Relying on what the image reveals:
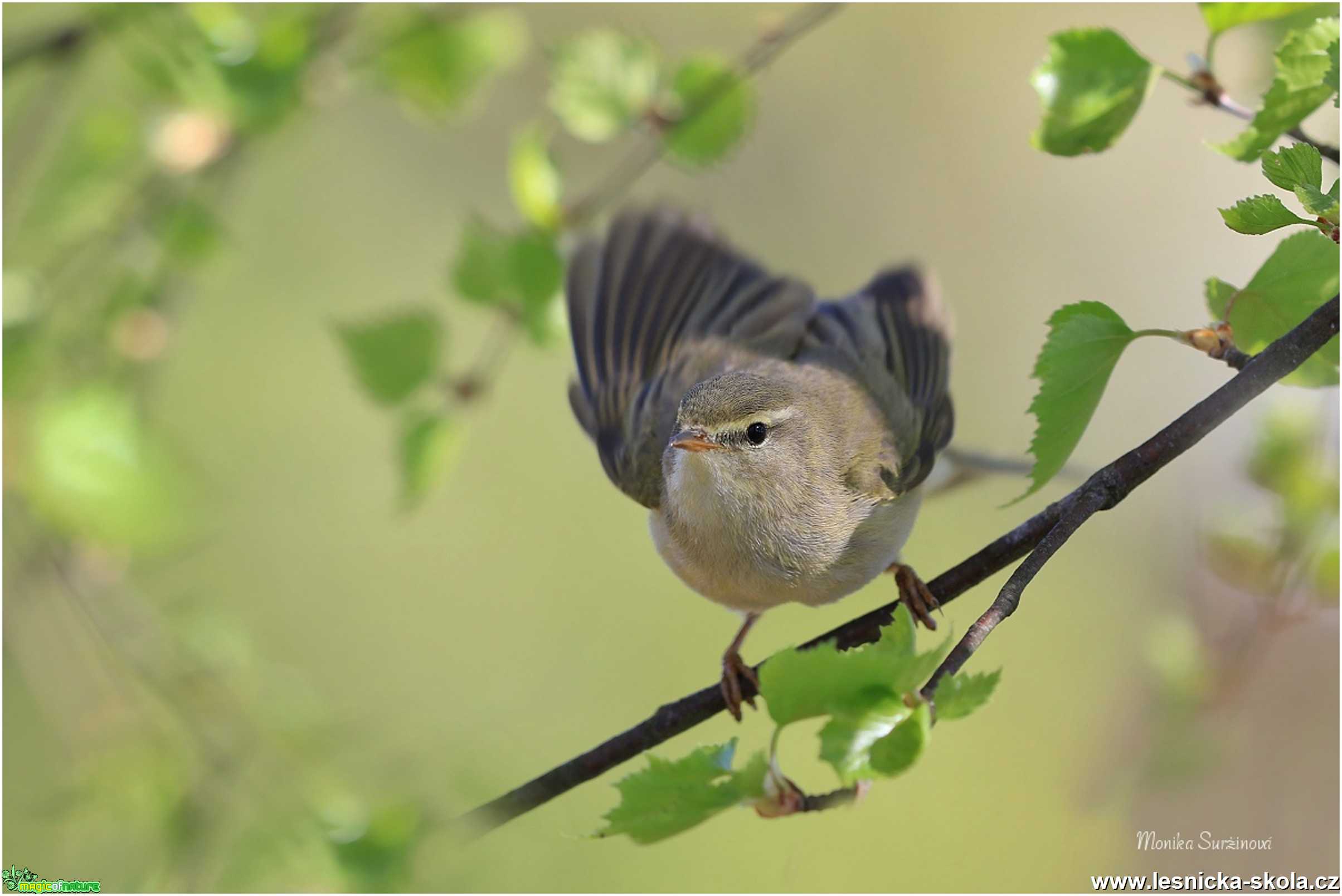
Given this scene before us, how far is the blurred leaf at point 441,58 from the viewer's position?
2555 mm

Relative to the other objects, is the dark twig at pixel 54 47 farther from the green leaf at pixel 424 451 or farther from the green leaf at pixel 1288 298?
the green leaf at pixel 1288 298

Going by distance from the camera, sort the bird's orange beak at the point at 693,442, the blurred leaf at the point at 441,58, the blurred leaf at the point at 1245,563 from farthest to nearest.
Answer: the blurred leaf at the point at 441,58
the bird's orange beak at the point at 693,442
the blurred leaf at the point at 1245,563

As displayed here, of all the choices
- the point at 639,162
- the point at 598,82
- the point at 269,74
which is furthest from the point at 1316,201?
the point at 269,74

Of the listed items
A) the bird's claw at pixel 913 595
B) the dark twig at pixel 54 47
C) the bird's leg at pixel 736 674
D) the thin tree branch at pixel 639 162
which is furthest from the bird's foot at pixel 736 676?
the dark twig at pixel 54 47

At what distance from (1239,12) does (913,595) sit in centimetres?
118

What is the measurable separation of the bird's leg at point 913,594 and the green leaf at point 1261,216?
34.6 inches

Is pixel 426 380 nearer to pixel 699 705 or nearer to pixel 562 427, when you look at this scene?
pixel 699 705

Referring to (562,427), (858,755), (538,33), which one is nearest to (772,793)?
(858,755)

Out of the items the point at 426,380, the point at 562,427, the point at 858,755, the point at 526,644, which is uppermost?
the point at 562,427

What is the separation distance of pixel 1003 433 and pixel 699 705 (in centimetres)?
422

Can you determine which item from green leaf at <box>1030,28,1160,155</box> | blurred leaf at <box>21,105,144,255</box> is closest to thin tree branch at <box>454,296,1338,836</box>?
green leaf at <box>1030,28,1160,155</box>

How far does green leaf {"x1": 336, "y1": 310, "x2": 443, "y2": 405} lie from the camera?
92.2 inches

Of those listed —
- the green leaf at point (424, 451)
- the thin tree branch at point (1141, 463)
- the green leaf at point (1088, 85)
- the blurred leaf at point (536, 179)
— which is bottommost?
the thin tree branch at point (1141, 463)

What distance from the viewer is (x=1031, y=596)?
5141 mm
